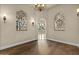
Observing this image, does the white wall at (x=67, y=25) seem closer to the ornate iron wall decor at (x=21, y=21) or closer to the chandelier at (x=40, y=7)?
the chandelier at (x=40, y=7)

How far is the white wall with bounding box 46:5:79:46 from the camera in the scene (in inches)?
66.5

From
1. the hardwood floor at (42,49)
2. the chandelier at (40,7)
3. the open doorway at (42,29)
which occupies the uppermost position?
the chandelier at (40,7)

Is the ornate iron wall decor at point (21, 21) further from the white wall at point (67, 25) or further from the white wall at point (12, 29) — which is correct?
the white wall at point (67, 25)

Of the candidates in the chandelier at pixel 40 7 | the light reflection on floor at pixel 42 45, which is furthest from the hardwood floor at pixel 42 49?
the chandelier at pixel 40 7

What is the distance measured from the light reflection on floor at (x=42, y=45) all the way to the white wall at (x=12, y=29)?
109 millimetres

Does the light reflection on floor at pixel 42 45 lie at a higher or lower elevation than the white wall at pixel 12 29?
lower

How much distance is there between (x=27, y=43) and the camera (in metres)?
1.70

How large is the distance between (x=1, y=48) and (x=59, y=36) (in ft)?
2.63

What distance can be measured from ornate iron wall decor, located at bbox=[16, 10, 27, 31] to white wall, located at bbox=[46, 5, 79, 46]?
322mm

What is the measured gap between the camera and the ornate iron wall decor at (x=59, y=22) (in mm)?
1729

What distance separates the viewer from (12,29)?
1.70m

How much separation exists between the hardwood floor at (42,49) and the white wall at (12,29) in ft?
0.24

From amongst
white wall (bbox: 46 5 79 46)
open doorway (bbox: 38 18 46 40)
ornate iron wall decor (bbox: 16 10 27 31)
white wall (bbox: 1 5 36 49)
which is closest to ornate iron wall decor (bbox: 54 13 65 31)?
white wall (bbox: 46 5 79 46)

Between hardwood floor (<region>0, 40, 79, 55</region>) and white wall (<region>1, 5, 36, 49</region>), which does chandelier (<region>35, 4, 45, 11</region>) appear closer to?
white wall (<region>1, 5, 36, 49</region>)
